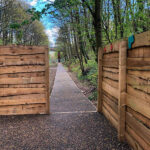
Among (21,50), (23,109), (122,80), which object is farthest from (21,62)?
(122,80)

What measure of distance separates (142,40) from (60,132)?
2600 mm

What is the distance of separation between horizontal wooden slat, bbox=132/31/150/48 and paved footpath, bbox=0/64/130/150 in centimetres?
188

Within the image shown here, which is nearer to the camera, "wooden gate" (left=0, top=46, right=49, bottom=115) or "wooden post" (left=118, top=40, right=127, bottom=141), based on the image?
"wooden post" (left=118, top=40, right=127, bottom=141)

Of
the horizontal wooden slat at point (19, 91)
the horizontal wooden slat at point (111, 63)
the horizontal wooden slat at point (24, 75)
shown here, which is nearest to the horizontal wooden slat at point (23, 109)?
the horizontal wooden slat at point (19, 91)

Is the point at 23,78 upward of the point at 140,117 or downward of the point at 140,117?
upward

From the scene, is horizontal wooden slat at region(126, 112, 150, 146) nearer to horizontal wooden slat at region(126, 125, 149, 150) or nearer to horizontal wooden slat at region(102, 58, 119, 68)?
horizontal wooden slat at region(126, 125, 149, 150)

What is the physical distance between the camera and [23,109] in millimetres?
4562

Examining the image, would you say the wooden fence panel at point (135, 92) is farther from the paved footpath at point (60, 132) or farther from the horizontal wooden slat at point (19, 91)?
the horizontal wooden slat at point (19, 91)

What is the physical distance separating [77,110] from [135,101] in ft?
9.54

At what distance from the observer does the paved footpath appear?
9.72 ft

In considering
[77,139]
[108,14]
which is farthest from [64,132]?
[108,14]

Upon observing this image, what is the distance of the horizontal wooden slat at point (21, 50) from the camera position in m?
4.31

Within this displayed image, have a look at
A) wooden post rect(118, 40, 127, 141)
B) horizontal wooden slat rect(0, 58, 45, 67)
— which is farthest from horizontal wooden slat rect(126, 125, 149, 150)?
horizontal wooden slat rect(0, 58, 45, 67)

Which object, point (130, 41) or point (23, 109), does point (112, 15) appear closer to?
point (130, 41)
